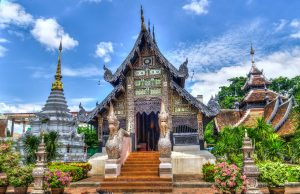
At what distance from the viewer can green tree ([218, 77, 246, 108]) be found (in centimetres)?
4356

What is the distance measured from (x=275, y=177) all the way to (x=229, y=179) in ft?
5.97

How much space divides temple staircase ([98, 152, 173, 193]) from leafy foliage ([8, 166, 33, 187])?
2.65 metres

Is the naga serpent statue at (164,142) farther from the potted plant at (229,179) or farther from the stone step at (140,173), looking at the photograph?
the potted plant at (229,179)

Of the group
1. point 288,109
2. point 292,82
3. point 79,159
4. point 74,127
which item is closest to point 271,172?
point 288,109

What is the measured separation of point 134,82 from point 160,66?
5.74ft

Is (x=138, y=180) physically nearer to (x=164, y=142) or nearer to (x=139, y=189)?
(x=139, y=189)

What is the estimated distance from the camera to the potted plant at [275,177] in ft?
29.0

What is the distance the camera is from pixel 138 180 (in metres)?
10.6

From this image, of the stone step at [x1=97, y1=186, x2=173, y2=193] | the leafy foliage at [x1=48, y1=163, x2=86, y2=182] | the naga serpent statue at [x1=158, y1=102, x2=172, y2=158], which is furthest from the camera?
the leafy foliage at [x1=48, y1=163, x2=86, y2=182]

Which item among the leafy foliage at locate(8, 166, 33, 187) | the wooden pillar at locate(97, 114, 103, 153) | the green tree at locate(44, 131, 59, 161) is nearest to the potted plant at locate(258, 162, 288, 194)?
the leafy foliage at locate(8, 166, 33, 187)

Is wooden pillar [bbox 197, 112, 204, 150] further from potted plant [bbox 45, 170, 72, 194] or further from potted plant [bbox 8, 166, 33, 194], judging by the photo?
potted plant [bbox 8, 166, 33, 194]

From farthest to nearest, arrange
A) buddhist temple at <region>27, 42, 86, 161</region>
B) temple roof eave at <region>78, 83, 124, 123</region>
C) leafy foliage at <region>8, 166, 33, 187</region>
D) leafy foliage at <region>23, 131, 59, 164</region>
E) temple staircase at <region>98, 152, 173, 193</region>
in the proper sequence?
buddhist temple at <region>27, 42, 86, 161</region> < temple roof eave at <region>78, 83, 124, 123</region> < leafy foliage at <region>23, 131, 59, 164</region> < temple staircase at <region>98, 152, 173, 193</region> < leafy foliage at <region>8, 166, 33, 187</region>

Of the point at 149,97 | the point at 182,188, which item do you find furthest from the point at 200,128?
the point at 182,188

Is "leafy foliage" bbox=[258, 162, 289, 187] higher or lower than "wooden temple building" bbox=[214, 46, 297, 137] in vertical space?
lower
